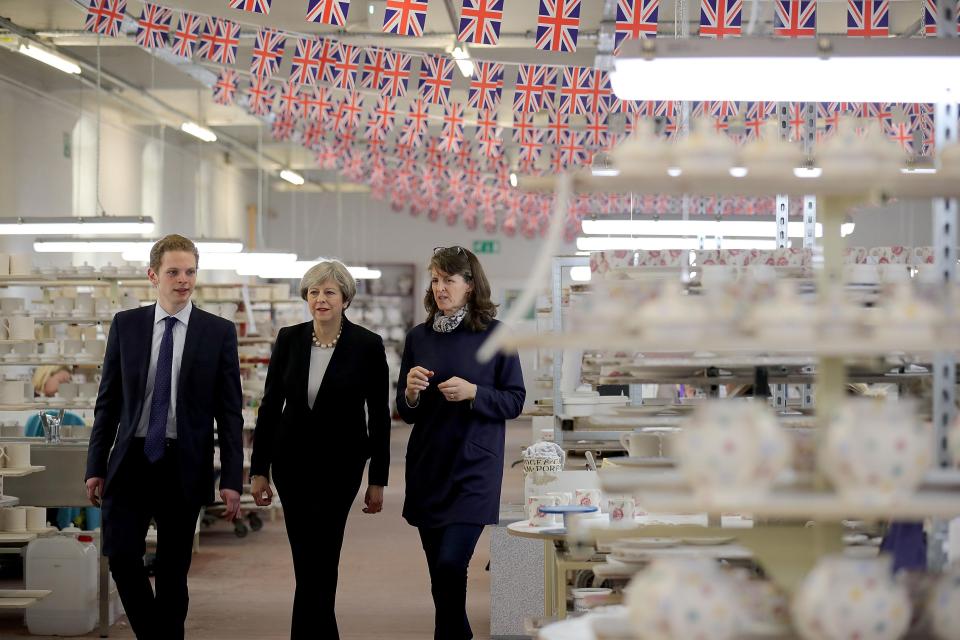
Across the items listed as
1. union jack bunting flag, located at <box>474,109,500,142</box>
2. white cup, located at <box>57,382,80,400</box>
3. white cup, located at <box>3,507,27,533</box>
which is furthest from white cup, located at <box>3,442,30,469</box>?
union jack bunting flag, located at <box>474,109,500,142</box>

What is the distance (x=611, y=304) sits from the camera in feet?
8.36

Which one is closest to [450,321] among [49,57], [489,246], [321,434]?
[321,434]

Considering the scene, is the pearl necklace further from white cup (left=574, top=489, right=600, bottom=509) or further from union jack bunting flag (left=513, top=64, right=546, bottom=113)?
union jack bunting flag (left=513, top=64, right=546, bottom=113)

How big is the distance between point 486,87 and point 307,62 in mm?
1447

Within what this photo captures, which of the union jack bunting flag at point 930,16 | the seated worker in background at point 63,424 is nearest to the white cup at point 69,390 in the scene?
the seated worker in background at point 63,424

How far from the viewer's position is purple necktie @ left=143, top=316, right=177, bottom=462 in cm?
462

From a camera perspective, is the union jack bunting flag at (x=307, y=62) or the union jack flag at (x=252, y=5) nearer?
the union jack flag at (x=252, y=5)

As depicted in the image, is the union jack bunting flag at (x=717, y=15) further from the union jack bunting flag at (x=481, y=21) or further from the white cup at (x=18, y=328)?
the white cup at (x=18, y=328)

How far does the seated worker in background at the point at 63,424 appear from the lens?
8.09 metres

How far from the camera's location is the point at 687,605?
2.42 m

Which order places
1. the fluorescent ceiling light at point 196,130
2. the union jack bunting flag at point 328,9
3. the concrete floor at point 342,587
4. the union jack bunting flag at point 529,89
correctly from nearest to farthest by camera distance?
1. the concrete floor at point 342,587
2. the union jack bunting flag at point 328,9
3. the union jack bunting flag at point 529,89
4. the fluorescent ceiling light at point 196,130

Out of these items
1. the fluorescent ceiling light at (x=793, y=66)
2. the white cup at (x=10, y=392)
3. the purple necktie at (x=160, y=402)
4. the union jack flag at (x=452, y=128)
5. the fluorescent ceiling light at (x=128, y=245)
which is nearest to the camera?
the fluorescent ceiling light at (x=793, y=66)

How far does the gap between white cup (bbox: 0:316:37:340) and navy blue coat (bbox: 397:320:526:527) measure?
3.92 metres

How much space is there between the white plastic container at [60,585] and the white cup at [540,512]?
257 cm
